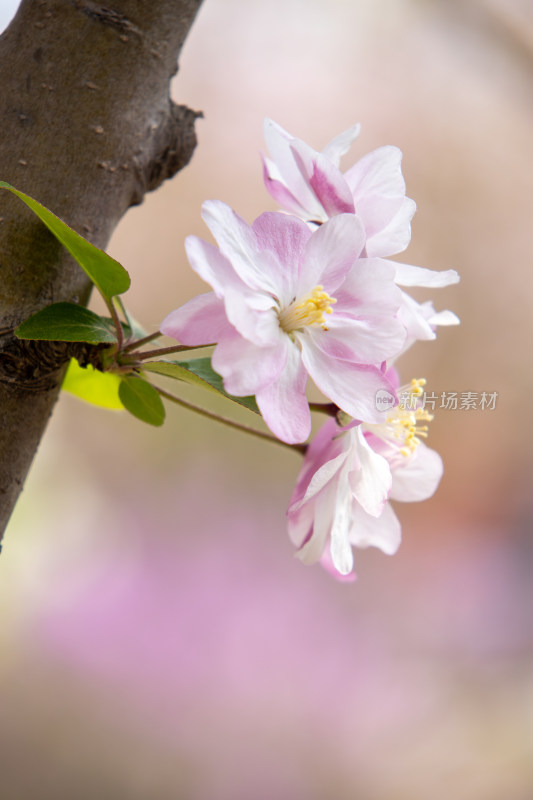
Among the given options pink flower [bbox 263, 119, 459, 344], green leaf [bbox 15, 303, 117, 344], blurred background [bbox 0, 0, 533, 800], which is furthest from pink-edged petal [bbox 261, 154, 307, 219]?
blurred background [bbox 0, 0, 533, 800]

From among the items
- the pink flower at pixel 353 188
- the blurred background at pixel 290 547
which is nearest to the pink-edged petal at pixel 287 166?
the pink flower at pixel 353 188

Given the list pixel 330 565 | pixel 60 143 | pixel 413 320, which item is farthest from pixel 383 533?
pixel 60 143

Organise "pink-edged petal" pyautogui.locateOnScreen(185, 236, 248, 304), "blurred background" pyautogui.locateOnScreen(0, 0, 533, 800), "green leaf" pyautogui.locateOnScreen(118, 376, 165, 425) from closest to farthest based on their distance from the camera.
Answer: "pink-edged petal" pyautogui.locateOnScreen(185, 236, 248, 304)
"green leaf" pyautogui.locateOnScreen(118, 376, 165, 425)
"blurred background" pyautogui.locateOnScreen(0, 0, 533, 800)

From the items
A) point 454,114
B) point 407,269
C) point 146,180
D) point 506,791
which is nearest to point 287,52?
point 454,114

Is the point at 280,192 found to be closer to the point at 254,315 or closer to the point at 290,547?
the point at 254,315

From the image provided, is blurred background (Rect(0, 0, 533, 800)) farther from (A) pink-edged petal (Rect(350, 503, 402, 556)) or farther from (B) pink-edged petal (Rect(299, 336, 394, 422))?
(B) pink-edged petal (Rect(299, 336, 394, 422))

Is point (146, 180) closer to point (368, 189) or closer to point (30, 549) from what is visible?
point (368, 189)

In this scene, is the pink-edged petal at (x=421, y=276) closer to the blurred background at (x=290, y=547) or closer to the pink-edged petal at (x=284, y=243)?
the pink-edged petal at (x=284, y=243)
